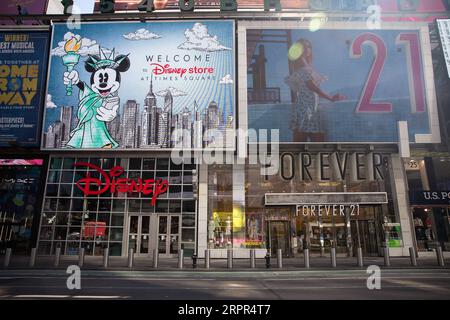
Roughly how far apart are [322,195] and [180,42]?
50.7 feet

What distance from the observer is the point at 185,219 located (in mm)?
24031

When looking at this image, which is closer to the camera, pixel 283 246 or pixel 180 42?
pixel 283 246

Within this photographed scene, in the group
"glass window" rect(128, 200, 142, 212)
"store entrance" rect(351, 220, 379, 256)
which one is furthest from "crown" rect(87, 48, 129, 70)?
"store entrance" rect(351, 220, 379, 256)

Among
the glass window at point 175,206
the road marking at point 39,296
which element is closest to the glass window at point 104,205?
the glass window at point 175,206

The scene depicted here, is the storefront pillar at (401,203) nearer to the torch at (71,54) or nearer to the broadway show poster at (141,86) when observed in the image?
the broadway show poster at (141,86)

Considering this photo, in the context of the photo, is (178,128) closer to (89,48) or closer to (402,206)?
(89,48)

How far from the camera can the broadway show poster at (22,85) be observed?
81.6 ft

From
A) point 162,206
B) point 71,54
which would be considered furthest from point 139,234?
point 71,54

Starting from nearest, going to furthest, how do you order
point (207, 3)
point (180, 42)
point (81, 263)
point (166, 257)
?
point (81, 263) < point (166, 257) < point (180, 42) < point (207, 3)

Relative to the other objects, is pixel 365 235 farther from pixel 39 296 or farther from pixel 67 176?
pixel 67 176

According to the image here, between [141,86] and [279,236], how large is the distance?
14773 millimetres

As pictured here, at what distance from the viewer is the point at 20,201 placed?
81.9ft

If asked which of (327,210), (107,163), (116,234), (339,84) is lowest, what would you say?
(116,234)

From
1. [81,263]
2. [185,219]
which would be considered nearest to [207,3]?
[185,219]
